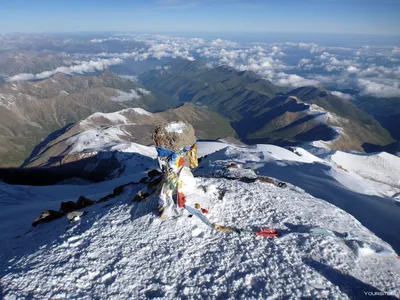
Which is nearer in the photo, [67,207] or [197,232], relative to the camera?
[197,232]

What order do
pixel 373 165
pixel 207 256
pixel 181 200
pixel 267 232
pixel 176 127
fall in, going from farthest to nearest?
pixel 373 165 → pixel 176 127 → pixel 181 200 → pixel 267 232 → pixel 207 256

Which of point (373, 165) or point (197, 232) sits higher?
point (197, 232)

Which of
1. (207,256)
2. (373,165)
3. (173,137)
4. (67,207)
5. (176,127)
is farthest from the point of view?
(373,165)

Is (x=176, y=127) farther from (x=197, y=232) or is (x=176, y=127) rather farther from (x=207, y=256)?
(x=207, y=256)

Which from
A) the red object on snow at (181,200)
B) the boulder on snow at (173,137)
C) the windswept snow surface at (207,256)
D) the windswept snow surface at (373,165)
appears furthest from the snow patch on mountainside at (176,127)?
the windswept snow surface at (373,165)

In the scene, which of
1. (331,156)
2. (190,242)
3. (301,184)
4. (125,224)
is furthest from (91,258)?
(331,156)

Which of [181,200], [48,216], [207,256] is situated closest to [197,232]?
[207,256]

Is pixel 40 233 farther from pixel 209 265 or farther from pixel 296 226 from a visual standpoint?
pixel 296 226

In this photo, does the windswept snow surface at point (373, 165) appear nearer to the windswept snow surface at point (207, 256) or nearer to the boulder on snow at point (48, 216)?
the windswept snow surface at point (207, 256)
